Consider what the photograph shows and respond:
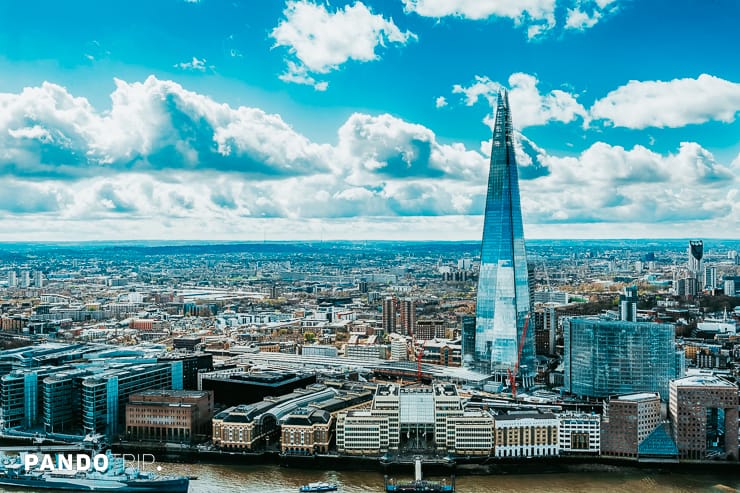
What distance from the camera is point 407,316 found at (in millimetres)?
45406

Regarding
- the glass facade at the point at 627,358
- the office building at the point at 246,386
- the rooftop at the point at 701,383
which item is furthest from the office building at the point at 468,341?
the rooftop at the point at 701,383

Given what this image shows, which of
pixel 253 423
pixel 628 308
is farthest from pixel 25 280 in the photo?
pixel 253 423

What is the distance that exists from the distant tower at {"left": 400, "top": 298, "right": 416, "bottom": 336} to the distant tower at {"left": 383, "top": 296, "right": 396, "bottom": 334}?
1.99 ft

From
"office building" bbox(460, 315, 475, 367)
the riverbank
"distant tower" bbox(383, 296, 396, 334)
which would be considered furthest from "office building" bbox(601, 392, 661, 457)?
"distant tower" bbox(383, 296, 396, 334)

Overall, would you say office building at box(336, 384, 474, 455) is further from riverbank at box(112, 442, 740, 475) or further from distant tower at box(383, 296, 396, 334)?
distant tower at box(383, 296, 396, 334)

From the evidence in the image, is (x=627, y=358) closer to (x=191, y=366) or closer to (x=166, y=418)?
(x=166, y=418)

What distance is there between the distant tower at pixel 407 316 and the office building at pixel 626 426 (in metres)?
23.3

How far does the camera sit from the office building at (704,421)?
68.4 feet

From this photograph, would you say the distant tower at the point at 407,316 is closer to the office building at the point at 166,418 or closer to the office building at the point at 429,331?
the office building at the point at 429,331

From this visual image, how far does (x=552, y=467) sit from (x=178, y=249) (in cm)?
10891

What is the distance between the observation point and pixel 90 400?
2355cm

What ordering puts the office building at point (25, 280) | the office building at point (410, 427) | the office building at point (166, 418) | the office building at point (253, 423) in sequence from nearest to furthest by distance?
1. the office building at point (410, 427)
2. the office building at point (253, 423)
3. the office building at point (166, 418)
4. the office building at point (25, 280)

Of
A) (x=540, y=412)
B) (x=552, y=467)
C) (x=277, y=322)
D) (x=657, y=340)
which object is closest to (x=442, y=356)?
(x=657, y=340)

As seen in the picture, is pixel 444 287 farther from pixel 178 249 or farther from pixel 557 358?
pixel 178 249
